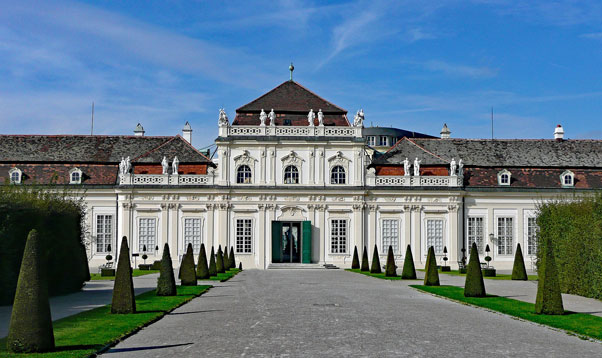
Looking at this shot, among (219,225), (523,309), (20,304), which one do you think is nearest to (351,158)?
(219,225)

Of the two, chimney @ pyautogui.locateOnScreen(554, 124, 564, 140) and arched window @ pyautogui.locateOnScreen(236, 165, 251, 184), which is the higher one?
chimney @ pyautogui.locateOnScreen(554, 124, 564, 140)

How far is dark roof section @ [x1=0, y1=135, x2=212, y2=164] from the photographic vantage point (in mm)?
53469

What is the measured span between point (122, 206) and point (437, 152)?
77.6 feet

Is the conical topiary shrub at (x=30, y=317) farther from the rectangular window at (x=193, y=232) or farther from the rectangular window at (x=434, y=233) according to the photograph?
the rectangular window at (x=434, y=233)

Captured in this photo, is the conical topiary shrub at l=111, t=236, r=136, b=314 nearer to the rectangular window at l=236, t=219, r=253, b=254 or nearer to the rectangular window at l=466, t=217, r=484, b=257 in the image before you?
the rectangular window at l=236, t=219, r=253, b=254

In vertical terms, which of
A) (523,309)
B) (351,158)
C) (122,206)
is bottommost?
(523,309)

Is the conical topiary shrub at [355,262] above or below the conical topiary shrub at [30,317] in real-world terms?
below

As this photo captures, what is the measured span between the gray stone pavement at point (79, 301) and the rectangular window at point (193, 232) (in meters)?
19.2

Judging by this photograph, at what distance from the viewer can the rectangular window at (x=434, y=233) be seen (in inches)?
2083

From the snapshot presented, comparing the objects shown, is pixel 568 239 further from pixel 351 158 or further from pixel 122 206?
pixel 122 206

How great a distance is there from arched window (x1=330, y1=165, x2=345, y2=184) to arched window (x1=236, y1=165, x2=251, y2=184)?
594cm

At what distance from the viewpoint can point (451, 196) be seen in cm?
5294

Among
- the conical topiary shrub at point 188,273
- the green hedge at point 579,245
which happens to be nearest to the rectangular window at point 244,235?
the conical topiary shrub at point 188,273

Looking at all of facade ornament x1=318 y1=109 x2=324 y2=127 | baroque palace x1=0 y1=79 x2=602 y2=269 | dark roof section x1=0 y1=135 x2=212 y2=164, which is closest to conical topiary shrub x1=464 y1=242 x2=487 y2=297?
baroque palace x1=0 y1=79 x2=602 y2=269
